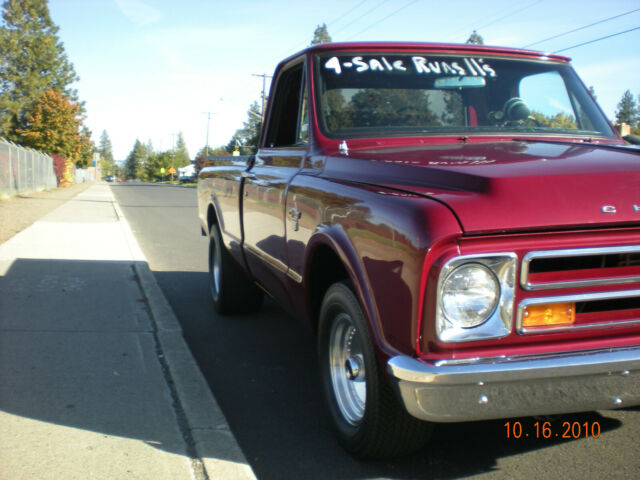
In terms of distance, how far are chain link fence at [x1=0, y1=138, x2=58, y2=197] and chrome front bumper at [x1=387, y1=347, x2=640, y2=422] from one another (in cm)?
1953

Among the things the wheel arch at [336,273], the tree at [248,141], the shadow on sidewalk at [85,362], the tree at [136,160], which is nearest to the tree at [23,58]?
the tree at [248,141]

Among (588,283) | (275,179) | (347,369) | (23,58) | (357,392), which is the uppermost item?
(23,58)

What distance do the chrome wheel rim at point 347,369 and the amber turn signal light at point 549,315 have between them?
830mm

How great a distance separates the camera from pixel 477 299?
2.33 metres

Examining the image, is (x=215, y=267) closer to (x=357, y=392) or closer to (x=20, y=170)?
(x=357, y=392)

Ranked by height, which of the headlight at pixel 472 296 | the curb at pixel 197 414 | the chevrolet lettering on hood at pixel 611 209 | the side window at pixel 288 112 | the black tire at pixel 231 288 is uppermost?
the side window at pixel 288 112

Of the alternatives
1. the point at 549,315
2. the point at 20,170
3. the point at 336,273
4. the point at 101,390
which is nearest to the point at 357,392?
the point at 336,273

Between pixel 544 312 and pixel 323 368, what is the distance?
50.7 inches

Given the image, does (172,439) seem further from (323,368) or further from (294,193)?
(294,193)

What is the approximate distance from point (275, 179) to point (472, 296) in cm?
204

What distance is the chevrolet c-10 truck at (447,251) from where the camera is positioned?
2.31 metres

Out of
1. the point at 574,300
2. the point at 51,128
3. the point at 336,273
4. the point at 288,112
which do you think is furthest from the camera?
the point at 51,128

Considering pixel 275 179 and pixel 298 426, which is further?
pixel 275 179
